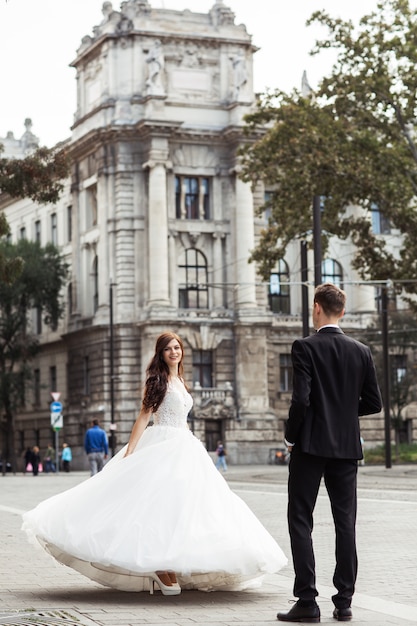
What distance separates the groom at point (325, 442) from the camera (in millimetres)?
8570

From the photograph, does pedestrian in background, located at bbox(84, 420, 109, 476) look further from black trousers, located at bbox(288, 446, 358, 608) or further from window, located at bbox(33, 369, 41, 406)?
window, located at bbox(33, 369, 41, 406)

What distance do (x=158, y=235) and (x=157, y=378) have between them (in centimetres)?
5779

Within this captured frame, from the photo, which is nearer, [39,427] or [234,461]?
[234,461]

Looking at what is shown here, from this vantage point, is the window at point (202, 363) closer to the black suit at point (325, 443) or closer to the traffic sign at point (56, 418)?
the traffic sign at point (56, 418)

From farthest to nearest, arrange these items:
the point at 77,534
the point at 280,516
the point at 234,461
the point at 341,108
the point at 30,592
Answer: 1. the point at 234,461
2. the point at 341,108
3. the point at 280,516
4. the point at 30,592
5. the point at 77,534

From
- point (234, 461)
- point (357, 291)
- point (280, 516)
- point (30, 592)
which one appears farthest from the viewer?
point (357, 291)

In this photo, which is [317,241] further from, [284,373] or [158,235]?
[284,373]

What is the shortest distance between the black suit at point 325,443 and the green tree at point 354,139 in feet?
101

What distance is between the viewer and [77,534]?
31.6ft

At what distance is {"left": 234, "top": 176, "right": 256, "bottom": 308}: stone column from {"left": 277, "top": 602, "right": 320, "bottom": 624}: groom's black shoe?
200ft

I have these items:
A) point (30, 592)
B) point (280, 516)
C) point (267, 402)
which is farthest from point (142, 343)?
point (30, 592)

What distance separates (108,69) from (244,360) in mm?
16197

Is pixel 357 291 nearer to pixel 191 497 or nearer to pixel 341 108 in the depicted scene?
pixel 341 108

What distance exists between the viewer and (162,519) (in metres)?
9.64
